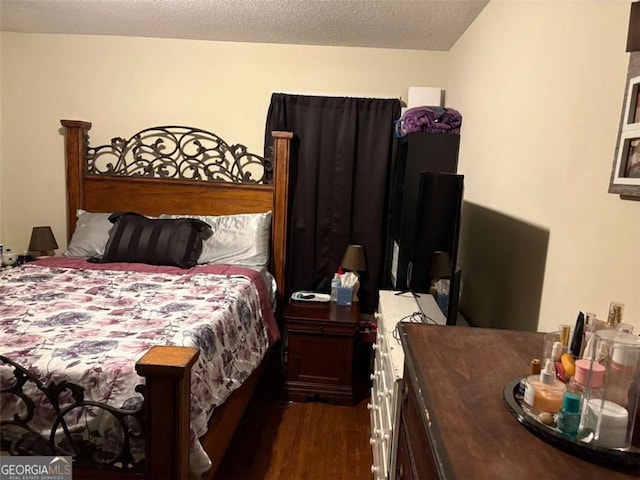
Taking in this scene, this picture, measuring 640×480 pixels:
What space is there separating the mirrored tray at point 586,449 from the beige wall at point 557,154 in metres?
0.47

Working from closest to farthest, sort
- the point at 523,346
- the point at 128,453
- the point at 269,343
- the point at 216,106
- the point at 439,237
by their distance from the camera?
the point at 523,346
the point at 128,453
the point at 439,237
the point at 269,343
the point at 216,106

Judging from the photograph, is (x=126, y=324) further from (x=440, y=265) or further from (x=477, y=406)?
(x=477, y=406)

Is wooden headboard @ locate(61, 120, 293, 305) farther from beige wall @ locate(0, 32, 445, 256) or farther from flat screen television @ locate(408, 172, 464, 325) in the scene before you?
flat screen television @ locate(408, 172, 464, 325)

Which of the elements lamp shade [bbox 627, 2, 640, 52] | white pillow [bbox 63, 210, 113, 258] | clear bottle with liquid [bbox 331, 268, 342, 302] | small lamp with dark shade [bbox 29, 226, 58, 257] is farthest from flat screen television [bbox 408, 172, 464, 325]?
small lamp with dark shade [bbox 29, 226, 58, 257]

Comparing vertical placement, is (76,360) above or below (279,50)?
below

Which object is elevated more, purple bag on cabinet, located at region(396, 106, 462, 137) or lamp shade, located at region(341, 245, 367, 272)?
purple bag on cabinet, located at region(396, 106, 462, 137)

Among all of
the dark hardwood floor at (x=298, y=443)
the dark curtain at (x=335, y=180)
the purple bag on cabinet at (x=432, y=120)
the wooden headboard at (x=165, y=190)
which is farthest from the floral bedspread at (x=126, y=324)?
the purple bag on cabinet at (x=432, y=120)

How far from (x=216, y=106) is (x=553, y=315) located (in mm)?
2735

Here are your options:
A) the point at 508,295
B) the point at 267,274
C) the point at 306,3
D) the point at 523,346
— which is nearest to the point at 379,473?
the point at 508,295

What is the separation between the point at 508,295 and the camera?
1.88m

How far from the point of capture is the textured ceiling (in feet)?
8.43

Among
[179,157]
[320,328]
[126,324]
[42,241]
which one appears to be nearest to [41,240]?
[42,241]

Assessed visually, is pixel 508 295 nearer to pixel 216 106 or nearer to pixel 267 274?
pixel 267 274

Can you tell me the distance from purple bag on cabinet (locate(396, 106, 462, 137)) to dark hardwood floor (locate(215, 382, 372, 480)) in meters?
1.78
